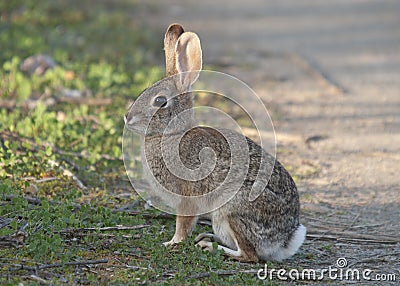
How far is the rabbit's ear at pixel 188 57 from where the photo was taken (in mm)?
4680

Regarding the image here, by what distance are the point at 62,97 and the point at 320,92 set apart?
115 inches

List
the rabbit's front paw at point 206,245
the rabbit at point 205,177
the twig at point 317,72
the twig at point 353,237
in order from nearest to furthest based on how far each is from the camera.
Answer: the rabbit at point 205,177 < the rabbit's front paw at point 206,245 < the twig at point 353,237 < the twig at point 317,72

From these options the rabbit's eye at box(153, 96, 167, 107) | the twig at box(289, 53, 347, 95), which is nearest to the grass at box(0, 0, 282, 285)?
the rabbit's eye at box(153, 96, 167, 107)

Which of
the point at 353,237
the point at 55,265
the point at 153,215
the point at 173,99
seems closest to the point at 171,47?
the point at 173,99

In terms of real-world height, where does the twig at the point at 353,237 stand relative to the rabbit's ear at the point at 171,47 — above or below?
below

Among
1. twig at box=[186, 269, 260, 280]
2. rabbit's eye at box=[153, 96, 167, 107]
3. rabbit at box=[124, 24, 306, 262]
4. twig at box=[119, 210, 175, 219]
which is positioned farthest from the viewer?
twig at box=[119, 210, 175, 219]

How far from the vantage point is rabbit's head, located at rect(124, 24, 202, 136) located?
4.62 m

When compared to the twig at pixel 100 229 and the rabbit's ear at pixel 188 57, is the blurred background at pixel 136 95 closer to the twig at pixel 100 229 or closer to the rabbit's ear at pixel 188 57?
the twig at pixel 100 229

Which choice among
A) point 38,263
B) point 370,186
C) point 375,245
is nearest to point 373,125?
point 370,186

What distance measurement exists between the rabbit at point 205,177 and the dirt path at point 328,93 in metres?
0.34

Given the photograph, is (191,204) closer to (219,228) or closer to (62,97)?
(219,228)

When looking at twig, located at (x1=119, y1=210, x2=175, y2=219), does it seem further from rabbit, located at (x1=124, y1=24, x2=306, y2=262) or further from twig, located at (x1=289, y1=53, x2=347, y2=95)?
twig, located at (x1=289, y1=53, x2=347, y2=95)

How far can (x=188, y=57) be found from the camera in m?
4.72

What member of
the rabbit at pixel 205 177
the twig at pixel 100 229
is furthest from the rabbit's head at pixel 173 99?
the twig at pixel 100 229
